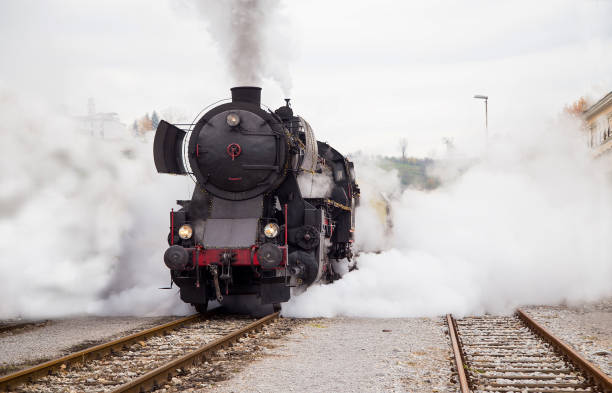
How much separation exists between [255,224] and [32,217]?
403cm

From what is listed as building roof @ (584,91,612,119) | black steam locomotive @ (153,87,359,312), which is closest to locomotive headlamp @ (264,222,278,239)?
black steam locomotive @ (153,87,359,312)

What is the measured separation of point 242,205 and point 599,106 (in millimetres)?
12750

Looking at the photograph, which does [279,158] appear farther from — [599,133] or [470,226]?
[599,133]

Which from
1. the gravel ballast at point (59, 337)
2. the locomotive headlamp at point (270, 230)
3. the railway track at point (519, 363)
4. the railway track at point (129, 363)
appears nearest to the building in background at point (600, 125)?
the railway track at point (519, 363)

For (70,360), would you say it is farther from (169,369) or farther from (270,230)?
(270,230)

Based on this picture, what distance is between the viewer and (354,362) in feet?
22.5

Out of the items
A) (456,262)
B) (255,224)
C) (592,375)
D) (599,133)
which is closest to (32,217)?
(255,224)

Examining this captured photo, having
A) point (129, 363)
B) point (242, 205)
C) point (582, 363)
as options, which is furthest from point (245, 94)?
point (582, 363)

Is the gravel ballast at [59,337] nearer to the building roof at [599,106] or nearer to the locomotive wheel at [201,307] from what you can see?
the locomotive wheel at [201,307]

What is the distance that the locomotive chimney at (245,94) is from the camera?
35.9ft

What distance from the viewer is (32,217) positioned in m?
11.3

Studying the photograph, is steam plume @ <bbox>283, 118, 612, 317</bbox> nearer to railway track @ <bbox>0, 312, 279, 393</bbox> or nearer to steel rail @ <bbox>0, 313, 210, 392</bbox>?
railway track @ <bbox>0, 312, 279, 393</bbox>

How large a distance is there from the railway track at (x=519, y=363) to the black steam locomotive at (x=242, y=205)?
279 cm

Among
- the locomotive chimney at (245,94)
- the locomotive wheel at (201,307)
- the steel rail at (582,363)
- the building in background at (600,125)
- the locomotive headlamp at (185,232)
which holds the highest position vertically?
the building in background at (600,125)
